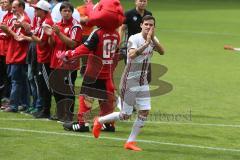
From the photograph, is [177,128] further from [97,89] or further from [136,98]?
[136,98]

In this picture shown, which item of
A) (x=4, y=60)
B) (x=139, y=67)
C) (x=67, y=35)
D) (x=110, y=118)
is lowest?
(x=110, y=118)

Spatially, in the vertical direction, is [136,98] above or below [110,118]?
above

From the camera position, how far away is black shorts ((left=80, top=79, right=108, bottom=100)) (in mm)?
10469

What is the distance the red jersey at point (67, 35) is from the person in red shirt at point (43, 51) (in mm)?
270

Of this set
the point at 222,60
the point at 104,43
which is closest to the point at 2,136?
the point at 104,43

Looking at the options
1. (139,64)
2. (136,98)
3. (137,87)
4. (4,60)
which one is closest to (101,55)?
(139,64)

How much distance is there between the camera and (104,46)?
10156 millimetres

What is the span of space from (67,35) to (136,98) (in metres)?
1.99

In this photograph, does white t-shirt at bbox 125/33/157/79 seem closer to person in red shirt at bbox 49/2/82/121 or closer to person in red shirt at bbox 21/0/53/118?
person in red shirt at bbox 49/2/82/121

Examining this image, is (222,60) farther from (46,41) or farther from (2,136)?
(2,136)

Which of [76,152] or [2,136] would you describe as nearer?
[76,152]

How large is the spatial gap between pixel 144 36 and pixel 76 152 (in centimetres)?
175

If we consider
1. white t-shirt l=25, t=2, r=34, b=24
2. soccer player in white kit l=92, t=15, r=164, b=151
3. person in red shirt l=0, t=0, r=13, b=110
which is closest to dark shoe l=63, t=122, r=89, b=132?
soccer player in white kit l=92, t=15, r=164, b=151

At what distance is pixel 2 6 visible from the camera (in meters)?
12.7
